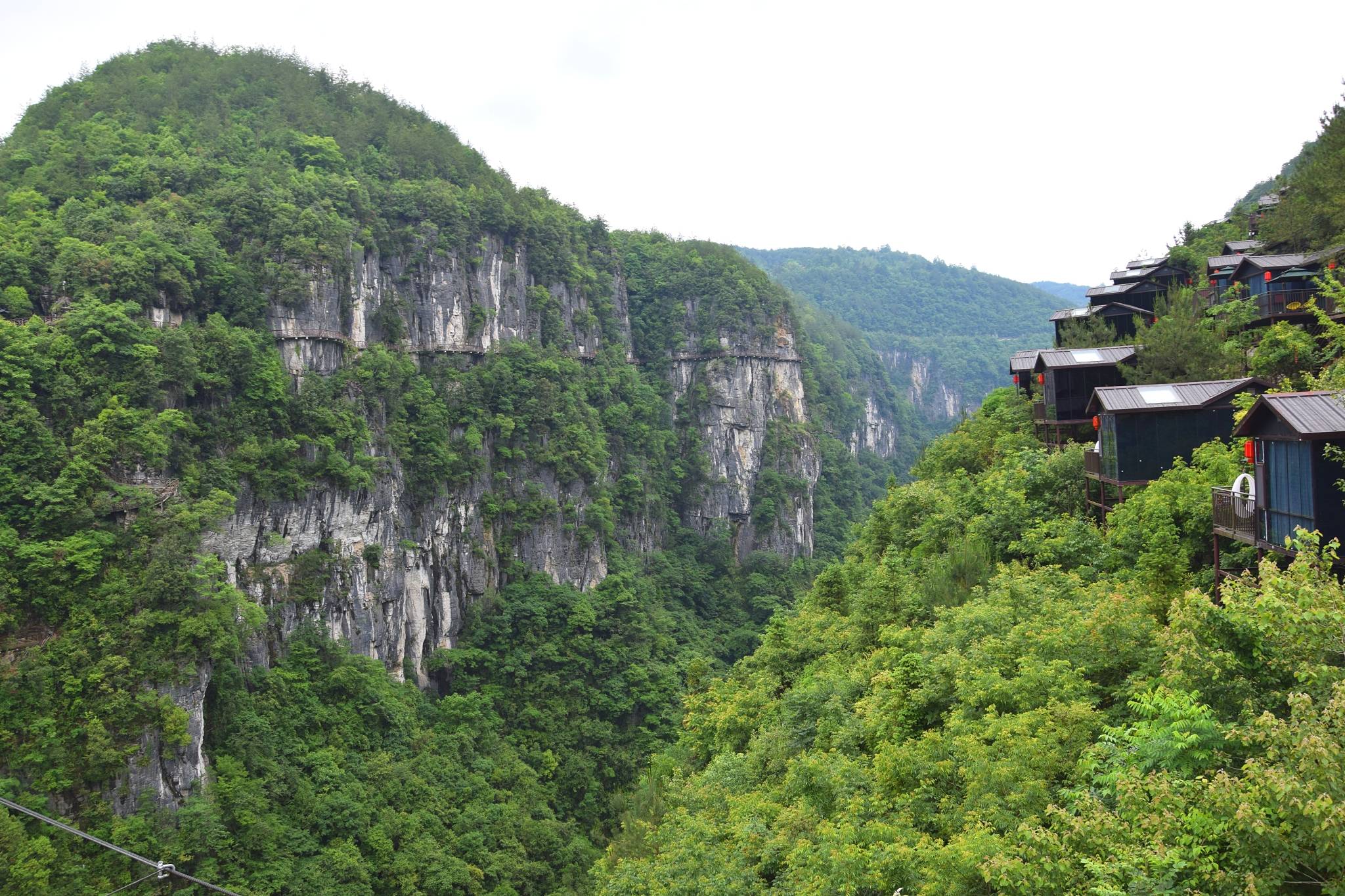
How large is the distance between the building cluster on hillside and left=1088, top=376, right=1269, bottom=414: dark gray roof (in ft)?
0.07

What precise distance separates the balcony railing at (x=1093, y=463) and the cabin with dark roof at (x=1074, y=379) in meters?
4.43

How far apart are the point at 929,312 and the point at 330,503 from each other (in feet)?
459

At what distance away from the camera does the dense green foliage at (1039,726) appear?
20.1ft

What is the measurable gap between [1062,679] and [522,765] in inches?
1193

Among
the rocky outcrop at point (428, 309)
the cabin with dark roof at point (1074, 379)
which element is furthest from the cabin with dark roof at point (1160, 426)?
the rocky outcrop at point (428, 309)

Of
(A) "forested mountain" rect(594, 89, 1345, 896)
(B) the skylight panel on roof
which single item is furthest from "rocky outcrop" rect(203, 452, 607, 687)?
Result: (B) the skylight panel on roof

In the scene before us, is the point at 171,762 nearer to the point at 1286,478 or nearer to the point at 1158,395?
the point at 1158,395

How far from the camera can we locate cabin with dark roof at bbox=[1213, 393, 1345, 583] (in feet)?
32.3

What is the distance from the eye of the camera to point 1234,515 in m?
11.3

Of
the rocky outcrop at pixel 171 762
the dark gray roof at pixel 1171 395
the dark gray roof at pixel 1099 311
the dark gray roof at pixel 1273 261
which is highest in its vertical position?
the dark gray roof at pixel 1273 261

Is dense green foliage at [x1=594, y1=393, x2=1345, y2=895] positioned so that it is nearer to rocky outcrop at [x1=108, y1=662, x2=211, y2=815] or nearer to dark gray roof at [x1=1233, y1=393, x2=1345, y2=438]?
dark gray roof at [x1=1233, y1=393, x2=1345, y2=438]

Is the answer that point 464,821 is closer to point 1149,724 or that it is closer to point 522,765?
point 522,765

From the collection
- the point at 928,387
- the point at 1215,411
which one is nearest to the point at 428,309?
the point at 1215,411

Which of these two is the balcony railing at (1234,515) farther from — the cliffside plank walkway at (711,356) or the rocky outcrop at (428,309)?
the cliffside plank walkway at (711,356)
